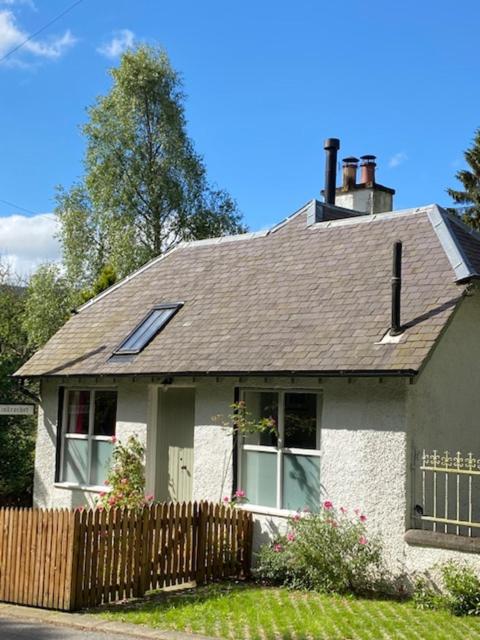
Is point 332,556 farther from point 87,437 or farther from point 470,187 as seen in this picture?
point 470,187

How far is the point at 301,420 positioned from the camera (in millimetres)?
11945

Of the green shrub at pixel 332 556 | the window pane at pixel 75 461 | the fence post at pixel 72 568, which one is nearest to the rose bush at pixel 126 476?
the window pane at pixel 75 461

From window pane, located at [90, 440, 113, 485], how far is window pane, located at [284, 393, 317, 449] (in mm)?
4088

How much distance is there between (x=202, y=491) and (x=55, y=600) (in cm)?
370

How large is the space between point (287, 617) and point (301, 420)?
3.53 metres

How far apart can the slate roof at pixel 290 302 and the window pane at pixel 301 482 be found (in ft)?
4.74

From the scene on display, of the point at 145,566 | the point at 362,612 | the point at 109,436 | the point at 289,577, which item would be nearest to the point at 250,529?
the point at 289,577

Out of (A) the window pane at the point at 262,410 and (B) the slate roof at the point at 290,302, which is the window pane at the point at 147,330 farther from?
(A) the window pane at the point at 262,410

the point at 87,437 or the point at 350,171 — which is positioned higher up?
the point at 350,171

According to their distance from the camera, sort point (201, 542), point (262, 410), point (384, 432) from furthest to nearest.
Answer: point (262, 410) < point (201, 542) < point (384, 432)

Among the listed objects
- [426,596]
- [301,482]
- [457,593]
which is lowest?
[426,596]

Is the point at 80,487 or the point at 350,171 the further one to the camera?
the point at 350,171

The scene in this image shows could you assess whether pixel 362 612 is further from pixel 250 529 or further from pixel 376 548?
pixel 250 529

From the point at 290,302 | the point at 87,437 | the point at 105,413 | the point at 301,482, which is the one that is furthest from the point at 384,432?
the point at 87,437
